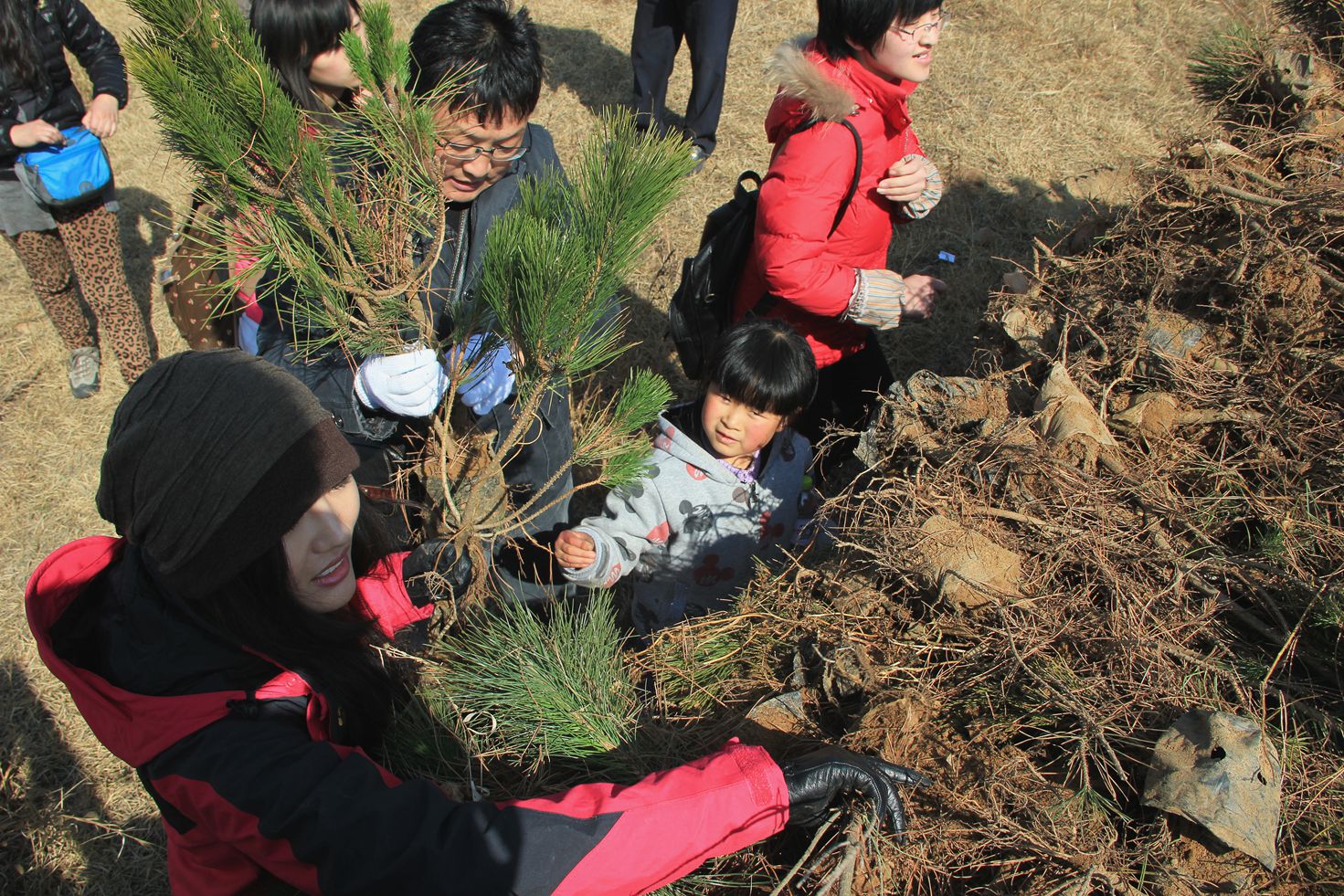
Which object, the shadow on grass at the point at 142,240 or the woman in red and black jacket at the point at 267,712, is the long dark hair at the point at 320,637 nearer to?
the woman in red and black jacket at the point at 267,712

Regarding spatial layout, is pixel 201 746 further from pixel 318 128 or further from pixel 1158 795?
pixel 1158 795

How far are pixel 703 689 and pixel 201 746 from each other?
2.83ft

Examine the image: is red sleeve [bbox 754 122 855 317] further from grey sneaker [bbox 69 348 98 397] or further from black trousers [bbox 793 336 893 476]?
grey sneaker [bbox 69 348 98 397]

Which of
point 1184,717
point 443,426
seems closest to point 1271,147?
point 1184,717

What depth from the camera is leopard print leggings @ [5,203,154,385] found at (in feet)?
10.4

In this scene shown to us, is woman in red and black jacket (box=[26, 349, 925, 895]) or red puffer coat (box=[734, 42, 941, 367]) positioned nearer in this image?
woman in red and black jacket (box=[26, 349, 925, 895])

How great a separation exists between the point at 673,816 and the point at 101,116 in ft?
11.0

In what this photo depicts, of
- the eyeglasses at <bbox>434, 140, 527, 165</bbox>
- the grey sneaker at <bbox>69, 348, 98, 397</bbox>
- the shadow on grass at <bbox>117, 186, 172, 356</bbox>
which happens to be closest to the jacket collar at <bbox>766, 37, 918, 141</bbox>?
the eyeglasses at <bbox>434, 140, 527, 165</bbox>

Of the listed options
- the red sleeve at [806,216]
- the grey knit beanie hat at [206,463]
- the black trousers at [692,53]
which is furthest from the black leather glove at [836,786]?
the black trousers at [692,53]

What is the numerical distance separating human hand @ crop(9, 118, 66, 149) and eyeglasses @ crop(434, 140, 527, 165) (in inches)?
80.1

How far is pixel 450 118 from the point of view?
1.62m

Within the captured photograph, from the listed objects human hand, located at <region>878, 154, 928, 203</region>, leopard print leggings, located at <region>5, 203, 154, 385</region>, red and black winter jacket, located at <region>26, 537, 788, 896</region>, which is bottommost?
leopard print leggings, located at <region>5, 203, 154, 385</region>

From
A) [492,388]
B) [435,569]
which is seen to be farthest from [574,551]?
[492,388]

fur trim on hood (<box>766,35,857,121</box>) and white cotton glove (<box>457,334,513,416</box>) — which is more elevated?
fur trim on hood (<box>766,35,857,121</box>)
